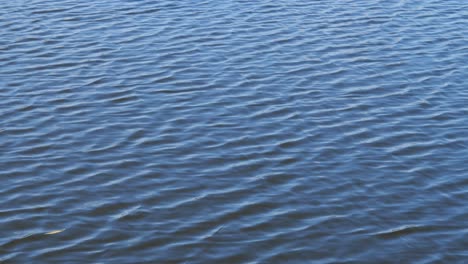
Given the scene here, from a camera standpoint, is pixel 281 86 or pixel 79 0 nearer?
pixel 281 86

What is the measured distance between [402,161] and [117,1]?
8763 millimetres

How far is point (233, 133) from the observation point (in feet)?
36.8

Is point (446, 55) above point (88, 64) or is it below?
below

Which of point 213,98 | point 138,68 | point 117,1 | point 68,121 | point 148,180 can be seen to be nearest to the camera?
point 148,180

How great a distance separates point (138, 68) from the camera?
13.6 m

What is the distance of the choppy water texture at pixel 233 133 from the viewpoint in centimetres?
869

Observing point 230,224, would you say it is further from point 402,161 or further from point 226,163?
point 402,161

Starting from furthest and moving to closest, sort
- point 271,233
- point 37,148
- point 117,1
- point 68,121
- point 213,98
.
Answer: point 117,1
point 213,98
point 68,121
point 37,148
point 271,233

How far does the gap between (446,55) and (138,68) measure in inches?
196

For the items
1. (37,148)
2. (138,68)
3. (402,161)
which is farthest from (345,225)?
(138,68)

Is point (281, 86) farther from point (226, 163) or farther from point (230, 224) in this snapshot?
point (230, 224)

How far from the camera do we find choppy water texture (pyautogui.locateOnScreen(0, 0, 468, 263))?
8.69m

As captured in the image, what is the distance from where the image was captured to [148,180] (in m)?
9.86

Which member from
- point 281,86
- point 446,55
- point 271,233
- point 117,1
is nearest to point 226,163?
point 271,233
